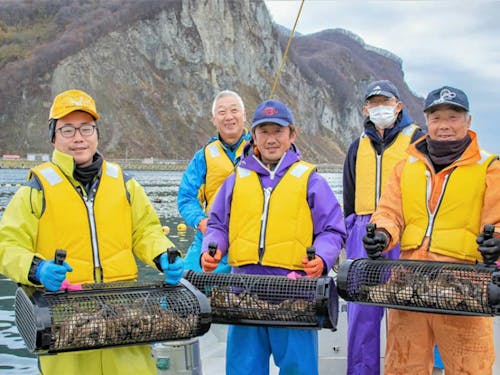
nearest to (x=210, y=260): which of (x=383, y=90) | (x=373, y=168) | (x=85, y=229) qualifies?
(x=85, y=229)

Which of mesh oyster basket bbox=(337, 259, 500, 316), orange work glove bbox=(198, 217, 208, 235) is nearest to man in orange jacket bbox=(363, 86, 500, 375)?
mesh oyster basket bbox=(337, 259, 500, 316)

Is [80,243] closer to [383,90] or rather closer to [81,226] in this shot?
[81,226]

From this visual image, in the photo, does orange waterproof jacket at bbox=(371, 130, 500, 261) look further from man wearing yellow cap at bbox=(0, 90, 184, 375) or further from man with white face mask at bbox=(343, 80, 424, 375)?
man wearing yellow cap at bbox=(0, 90, 184, 375)

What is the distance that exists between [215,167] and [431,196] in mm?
2054

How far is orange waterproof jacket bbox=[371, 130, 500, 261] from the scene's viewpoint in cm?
360

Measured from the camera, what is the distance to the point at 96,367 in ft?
11.0

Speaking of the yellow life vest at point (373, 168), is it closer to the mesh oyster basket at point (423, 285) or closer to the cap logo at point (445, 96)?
the cap logo at point (445, 96)

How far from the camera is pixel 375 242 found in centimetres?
359

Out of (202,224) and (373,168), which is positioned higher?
(373,168)

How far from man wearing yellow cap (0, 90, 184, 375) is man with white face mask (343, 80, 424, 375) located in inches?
62.6

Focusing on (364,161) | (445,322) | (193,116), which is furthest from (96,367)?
(193,116)

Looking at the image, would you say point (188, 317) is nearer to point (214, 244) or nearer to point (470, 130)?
point (214, 244)

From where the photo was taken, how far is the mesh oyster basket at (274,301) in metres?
3.48

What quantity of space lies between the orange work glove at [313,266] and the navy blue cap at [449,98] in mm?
1142
